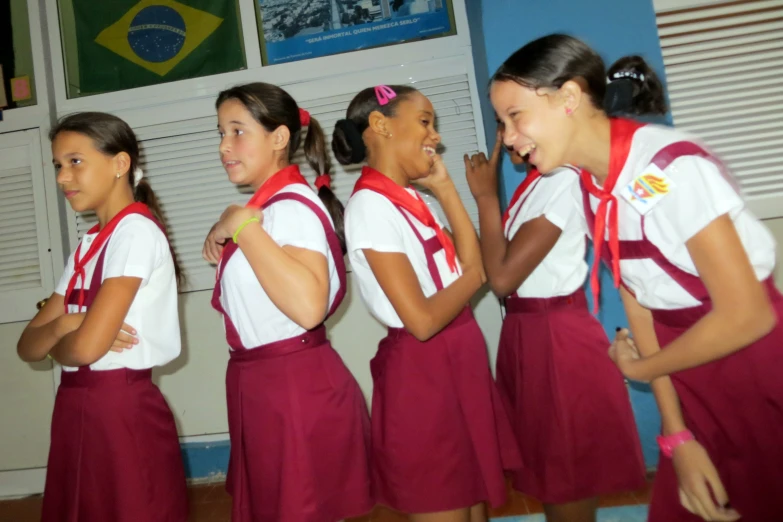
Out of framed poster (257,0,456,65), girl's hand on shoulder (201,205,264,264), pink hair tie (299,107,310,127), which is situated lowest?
girl's hand on shoulder (201,205,264,264)

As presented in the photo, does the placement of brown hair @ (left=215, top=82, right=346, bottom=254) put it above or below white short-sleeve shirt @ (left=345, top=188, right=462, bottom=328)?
above

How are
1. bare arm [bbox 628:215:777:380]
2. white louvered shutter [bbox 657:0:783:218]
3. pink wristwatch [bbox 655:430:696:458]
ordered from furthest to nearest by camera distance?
white louvered shutter [bbox 657:0:783:218] → pink wristwatch [bbox 655:430:696:458] → bare arm [bbox 628:215:777:380]

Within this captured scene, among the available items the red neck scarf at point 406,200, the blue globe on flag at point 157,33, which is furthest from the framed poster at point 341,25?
the red neck scarf at point 406,200

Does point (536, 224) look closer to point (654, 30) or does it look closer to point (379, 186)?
point (379, 186)

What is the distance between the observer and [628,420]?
1.54m

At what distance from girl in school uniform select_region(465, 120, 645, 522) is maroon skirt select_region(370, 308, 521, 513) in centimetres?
14

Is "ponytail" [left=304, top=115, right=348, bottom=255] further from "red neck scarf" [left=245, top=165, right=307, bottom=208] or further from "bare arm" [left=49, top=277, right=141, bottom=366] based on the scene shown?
"bare arm" [left=49, top=277, right=141, bottom=366]

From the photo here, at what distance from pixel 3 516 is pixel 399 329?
9.11 ft

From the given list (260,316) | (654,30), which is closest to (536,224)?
(260,316)

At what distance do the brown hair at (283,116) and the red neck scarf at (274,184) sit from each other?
0.12 m

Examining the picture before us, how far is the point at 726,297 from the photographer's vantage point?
34.0 inches

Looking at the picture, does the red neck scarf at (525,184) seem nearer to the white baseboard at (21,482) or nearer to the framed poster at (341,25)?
the framed poster at (341,25)

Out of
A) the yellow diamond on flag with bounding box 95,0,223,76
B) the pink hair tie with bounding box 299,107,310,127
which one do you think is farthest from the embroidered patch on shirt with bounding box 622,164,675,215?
the yellow diamond on flag with bounding box 95,0,223,76

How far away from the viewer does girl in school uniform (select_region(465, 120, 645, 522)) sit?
150 cm
